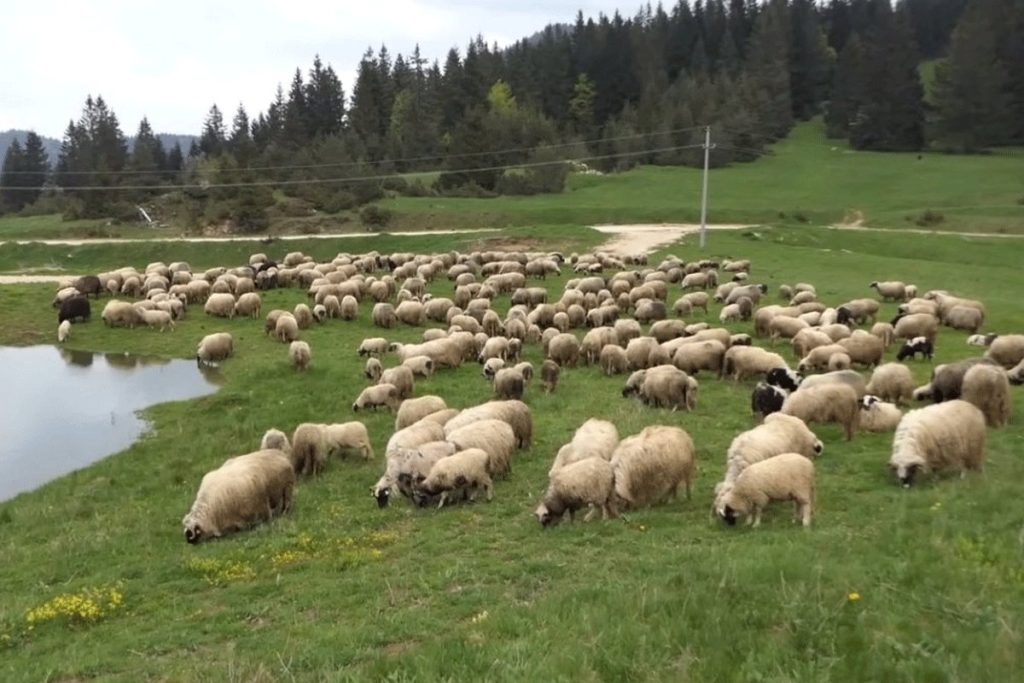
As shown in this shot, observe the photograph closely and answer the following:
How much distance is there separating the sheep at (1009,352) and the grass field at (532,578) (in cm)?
186

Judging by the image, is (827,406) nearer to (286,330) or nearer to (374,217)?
(286,330)

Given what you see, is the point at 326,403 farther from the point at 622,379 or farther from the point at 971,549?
the point at 971,549

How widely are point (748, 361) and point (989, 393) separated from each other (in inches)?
243

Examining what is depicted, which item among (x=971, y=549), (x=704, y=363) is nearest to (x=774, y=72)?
(x=704, y=363)

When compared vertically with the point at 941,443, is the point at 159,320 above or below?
below

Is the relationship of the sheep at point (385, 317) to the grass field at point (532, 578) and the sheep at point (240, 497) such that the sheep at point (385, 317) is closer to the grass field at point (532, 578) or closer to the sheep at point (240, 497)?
the grass field at point (532, 578)

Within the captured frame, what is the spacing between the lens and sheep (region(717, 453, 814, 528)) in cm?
1194

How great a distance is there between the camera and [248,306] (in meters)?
35.8

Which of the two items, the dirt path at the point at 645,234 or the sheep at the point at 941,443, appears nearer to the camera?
the sheep at the point at 941,443

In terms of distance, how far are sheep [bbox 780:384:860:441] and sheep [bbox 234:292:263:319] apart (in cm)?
2444

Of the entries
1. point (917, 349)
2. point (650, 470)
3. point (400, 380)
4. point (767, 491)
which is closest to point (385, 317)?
point (400, 380)

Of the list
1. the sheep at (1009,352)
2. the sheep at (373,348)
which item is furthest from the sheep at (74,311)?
the sheep at (1009,352)

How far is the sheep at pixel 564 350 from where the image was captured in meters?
24.9

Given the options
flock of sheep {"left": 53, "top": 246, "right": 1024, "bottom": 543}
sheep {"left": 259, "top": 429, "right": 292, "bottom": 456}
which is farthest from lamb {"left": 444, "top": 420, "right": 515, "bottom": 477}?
sheep {"left": 259, "top": 429, "right": 292, "bottom": 456}
